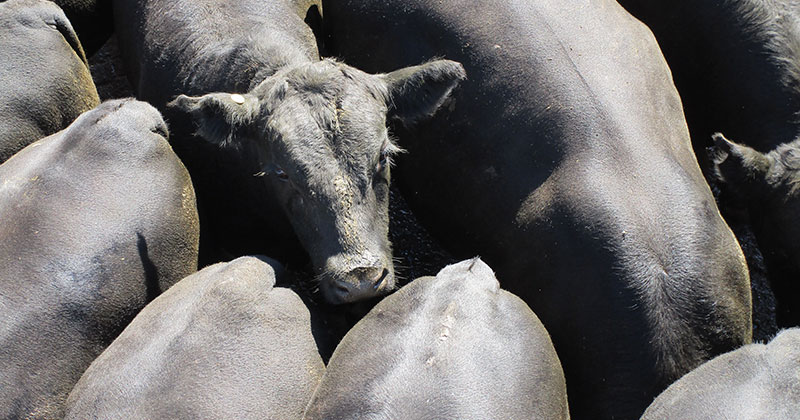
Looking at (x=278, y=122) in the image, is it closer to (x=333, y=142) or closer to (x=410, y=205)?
(x=333, y=142)

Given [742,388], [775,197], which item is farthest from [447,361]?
[775,197]

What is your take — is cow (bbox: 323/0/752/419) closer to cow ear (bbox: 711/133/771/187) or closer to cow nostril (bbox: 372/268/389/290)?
cow ear (bbox: 711/133/771/187)

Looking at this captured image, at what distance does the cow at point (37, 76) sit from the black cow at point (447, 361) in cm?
252

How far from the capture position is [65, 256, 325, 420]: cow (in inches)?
144

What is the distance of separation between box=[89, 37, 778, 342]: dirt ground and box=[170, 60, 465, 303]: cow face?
99 centimetres

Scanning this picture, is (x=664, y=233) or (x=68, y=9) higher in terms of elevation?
(x=664, y=233)

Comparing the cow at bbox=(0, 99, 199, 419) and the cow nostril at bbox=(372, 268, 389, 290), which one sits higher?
the cow nostril at bbox=(372, 268, 389, 290)

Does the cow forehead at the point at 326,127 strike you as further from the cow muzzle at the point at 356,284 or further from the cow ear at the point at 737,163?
the cow ear at the point at 737,163

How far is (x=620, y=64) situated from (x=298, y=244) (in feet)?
7.09

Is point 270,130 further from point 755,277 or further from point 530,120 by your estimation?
point 755,277

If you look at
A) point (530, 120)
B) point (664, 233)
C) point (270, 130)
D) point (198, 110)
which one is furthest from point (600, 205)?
point (198, 110)

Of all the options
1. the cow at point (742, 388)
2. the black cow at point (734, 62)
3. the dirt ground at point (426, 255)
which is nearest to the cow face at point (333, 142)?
the dirt ground at point (426, 255)

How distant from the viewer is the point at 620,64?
494cm

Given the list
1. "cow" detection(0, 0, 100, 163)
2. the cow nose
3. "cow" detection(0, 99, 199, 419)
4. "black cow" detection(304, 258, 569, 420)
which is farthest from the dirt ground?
"cow" detection(0, 99, 199, 419)
